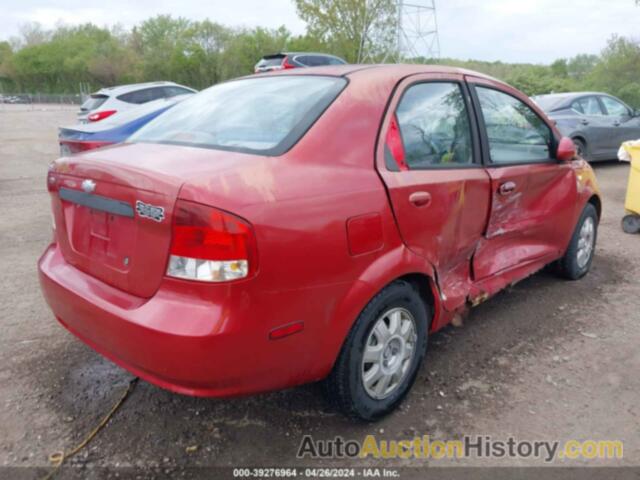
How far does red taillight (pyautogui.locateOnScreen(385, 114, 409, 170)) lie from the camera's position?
8.34 feet

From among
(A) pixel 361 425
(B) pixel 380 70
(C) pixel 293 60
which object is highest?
(C) pixel 293 60

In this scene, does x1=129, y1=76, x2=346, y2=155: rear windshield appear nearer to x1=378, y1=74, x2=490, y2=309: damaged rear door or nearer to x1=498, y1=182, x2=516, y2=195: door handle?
x1=378, y1=74, x2=490, y2=309: damaged rear door

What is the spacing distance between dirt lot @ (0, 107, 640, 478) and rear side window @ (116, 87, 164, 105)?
7836mm

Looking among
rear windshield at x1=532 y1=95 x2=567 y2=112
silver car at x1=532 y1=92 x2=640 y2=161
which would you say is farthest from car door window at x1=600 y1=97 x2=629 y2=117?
rear windshield at x1=532 y1=95 x2=567 y2=112

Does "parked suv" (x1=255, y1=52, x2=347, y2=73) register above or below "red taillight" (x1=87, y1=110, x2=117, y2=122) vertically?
above

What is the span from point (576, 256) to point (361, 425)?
8.87 feet

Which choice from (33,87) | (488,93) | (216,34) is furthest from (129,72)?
(488,93)

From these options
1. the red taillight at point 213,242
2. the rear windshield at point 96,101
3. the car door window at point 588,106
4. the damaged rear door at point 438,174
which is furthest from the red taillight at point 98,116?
the car door window at point 588,106

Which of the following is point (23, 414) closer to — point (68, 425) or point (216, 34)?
point (68, 425)

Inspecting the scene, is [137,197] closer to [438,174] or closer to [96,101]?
[438,174]

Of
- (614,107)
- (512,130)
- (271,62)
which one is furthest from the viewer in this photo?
(271,62)

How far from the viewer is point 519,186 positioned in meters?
3.37

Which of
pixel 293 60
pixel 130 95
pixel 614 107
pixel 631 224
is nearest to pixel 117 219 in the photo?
pixel 631 224

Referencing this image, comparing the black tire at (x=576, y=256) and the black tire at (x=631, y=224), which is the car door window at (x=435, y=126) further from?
the black tire at (x=631, y=224)
